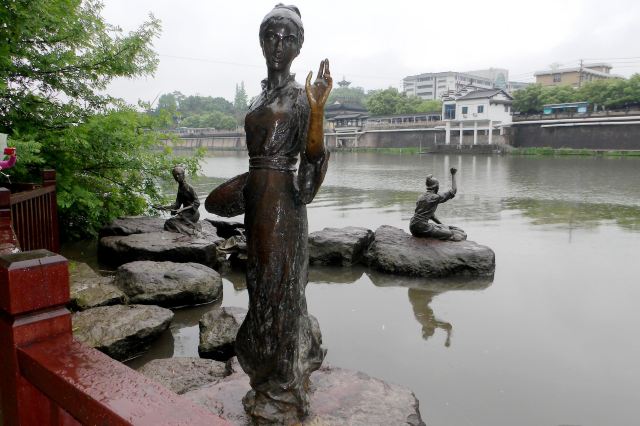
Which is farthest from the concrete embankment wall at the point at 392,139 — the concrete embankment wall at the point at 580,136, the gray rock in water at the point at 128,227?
the gray rock in water at the point at 128,227

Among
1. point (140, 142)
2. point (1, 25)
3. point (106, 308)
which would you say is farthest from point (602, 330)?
point (1, 25)

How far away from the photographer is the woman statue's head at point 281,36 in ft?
8.08

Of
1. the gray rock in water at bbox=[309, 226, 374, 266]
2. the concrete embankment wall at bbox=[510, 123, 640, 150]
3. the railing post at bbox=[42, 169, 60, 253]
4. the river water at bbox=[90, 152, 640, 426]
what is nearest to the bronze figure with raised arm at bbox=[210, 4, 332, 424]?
the river water at bbox=[90, 152, 640, 426]

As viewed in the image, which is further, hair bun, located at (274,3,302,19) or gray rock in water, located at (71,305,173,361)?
gray rock in water, located at (71,305,173,361)

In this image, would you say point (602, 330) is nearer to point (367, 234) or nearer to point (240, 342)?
point (367, 234)

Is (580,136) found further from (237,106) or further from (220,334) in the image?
(237,106)

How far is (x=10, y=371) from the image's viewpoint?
1.74m

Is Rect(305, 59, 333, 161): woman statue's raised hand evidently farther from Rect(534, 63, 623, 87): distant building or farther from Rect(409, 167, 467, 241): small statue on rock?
Rect(534, 63, 623, 87): distant building

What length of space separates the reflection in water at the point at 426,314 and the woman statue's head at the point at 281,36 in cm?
396

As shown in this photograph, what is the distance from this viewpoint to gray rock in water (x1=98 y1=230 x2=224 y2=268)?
7.50 metres

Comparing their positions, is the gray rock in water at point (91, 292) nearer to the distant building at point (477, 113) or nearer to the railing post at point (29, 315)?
the railing post at point (29, 315)

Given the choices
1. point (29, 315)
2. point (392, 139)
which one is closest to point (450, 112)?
point (392, 139)

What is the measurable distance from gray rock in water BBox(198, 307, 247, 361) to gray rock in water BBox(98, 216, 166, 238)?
396cm

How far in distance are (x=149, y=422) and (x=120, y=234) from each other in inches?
314
